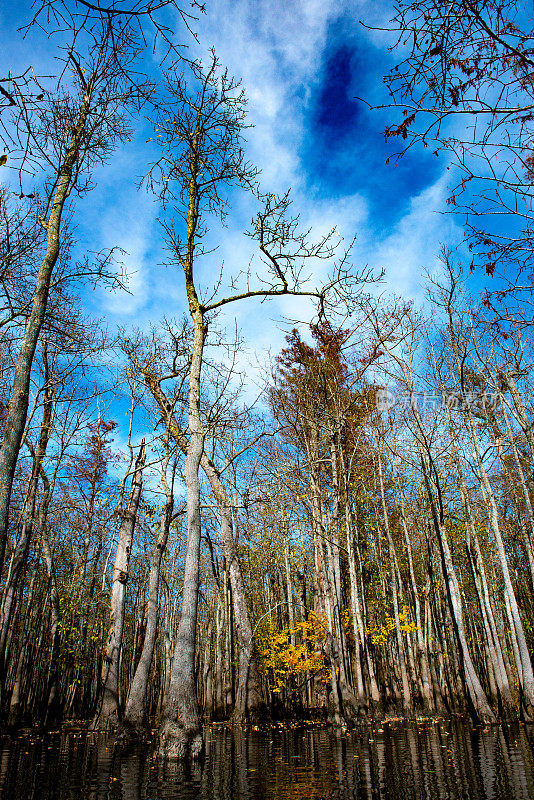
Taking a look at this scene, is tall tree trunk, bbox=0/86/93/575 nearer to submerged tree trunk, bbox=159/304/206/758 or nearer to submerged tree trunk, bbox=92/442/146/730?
submerged tree trunk, bbox=159/304/206/758

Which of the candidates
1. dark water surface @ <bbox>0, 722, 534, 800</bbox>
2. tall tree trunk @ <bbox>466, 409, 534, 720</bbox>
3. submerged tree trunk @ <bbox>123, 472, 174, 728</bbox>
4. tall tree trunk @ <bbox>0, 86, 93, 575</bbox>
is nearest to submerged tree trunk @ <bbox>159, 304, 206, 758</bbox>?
dark water surface @ <bbox>0, 722, 534, 800</bbox>

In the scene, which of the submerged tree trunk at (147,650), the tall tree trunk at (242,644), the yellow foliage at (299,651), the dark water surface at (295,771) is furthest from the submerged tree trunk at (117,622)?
the yellow foliage at (299,651)

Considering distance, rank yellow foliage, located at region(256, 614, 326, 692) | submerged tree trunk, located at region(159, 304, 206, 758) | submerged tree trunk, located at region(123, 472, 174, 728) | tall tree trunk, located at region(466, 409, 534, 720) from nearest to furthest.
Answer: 1. submerged tree trunk, located at region(159, 304, 206, 758)
2. submerged tree trunk, located at region(123, 472, 174, 728)
3. tall tree trunk, located at region(466, 409, 534, 720)
4. yellow foliage, located at region(256, 614, 326, 692)

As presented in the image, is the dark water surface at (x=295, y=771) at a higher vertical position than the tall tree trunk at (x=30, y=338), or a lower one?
lower

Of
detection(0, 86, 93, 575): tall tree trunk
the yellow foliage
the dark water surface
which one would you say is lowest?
the dark water surface

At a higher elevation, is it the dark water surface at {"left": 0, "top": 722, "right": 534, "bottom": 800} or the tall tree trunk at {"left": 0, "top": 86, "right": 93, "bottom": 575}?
the tall tree trunk at {"left": 0, "top": 86, "right": 93, "bottom": 575}

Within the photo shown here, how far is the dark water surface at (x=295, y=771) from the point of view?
161 inches

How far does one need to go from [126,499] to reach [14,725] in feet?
26.6

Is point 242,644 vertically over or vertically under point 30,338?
under

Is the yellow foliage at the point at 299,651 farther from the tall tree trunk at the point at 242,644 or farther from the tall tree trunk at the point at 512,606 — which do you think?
the tall tree trunk at the point at 512,606

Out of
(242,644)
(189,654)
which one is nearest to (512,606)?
(242,644)

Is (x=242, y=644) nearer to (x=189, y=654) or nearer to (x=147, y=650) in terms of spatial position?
(x=147, y=650)

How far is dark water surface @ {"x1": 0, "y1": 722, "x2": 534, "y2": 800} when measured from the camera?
4.09 metres

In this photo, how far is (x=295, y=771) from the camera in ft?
17.5
